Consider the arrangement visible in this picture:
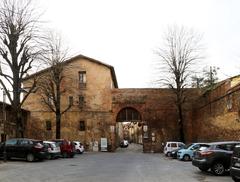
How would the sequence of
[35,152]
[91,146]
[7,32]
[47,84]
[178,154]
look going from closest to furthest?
[35,152]
[7,32]
[178,154]
[47,84]
[91,146]

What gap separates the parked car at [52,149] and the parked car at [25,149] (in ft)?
8.78

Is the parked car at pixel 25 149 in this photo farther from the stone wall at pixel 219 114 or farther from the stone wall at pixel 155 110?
the stone wall at pixel 155 110

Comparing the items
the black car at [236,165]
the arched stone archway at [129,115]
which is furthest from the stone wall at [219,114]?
the black car at [236,165]

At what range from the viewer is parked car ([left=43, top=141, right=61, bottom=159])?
124 feet

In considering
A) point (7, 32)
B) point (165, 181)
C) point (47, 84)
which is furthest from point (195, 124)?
point (165, 181)

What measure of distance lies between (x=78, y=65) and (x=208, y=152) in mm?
45215

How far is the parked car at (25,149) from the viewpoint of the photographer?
33.6m

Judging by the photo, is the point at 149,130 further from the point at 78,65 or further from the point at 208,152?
the point at 208,152

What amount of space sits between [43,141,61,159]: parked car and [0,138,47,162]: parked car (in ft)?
8.78

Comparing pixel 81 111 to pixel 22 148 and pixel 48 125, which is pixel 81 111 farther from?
pixel 22 148

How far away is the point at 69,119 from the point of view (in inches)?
2525

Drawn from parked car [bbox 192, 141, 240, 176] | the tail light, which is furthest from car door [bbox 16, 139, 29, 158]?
parked car [bbox 192, 141, 240, 176]

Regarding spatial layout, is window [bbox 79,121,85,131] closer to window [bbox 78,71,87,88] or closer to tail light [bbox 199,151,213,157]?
window [bbox 78,71,87,88]

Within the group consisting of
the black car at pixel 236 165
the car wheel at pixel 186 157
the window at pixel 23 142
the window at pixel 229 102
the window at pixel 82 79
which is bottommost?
the car wheel at pixel 186 157
